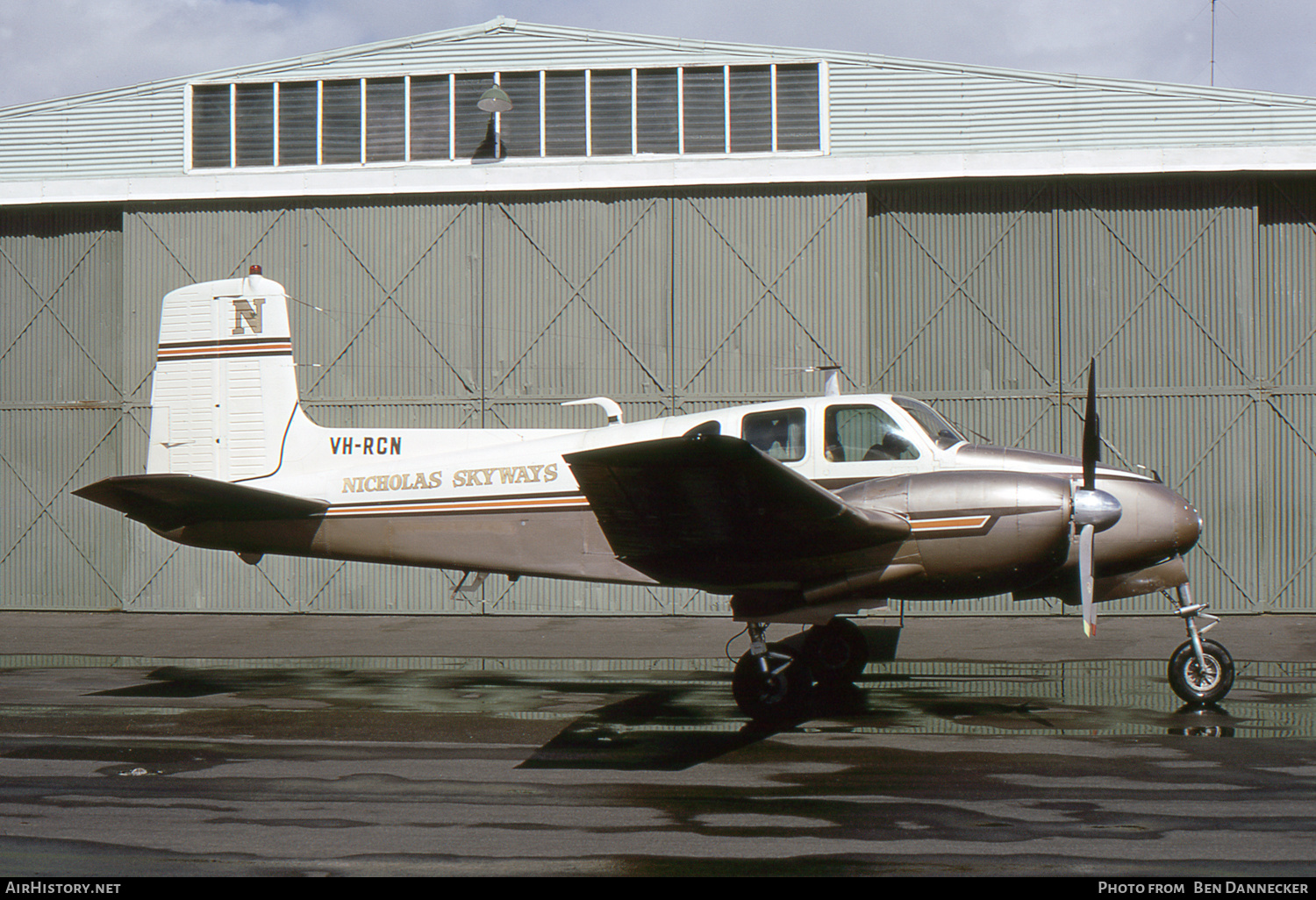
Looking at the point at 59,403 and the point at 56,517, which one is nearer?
the point at 56,517

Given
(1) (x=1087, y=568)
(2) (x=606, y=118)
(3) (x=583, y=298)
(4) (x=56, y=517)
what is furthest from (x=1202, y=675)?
(4) (x=56, y=517)

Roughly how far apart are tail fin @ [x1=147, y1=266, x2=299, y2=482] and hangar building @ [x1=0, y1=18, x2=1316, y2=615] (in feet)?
12.6

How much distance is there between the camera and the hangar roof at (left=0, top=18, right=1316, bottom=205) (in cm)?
1538

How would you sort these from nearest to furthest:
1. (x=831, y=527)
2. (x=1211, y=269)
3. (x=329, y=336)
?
(x=831, y=527) < (x=1211, y=269) < (x=329, y=336)

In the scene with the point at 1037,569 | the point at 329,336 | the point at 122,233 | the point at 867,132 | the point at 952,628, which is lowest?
the point at 952,628

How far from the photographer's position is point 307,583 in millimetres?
15141

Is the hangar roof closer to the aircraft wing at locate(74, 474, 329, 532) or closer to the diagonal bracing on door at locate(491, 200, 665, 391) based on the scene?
the diagonal bracing on door at locate(491, 200, 665, 391)

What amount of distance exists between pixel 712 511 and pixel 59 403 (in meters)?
13.7

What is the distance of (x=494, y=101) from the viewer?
51.4 feet

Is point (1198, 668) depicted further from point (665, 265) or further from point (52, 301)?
point (52, 301)

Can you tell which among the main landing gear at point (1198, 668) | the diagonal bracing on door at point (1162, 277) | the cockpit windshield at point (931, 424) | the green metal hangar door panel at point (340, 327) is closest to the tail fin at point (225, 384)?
the green metal hangar door panel at point (340, 327)

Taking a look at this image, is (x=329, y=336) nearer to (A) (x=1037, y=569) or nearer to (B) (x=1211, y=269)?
(A) (x=1037, y=569)
